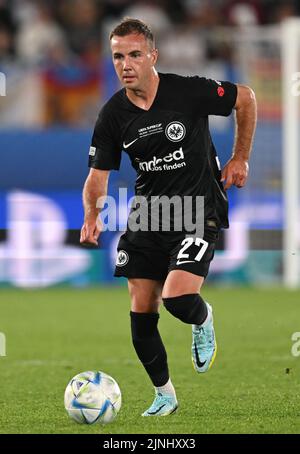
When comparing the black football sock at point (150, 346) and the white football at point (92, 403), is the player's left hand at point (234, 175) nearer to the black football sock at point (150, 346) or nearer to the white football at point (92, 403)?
the black football sock at point (150, 346)

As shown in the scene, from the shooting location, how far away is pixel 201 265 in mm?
6254

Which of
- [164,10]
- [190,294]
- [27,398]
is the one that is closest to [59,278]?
[164,10]

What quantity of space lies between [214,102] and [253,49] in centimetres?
963

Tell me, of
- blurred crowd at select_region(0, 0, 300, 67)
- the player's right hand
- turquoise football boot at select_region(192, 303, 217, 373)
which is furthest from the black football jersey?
blurred crowd at select_region(0, 0, 300, 67)

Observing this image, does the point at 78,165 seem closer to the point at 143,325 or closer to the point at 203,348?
the point at 143,325

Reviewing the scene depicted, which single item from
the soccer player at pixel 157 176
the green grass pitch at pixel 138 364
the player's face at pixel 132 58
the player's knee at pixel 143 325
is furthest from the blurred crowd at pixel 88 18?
the player's knee at pixel 143 325

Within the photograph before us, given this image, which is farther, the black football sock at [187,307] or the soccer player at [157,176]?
the soccer player at [157,176]

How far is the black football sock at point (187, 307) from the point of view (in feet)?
20.0

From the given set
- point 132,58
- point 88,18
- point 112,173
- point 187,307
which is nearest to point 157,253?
point 187,307

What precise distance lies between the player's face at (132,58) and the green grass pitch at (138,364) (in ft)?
6.14

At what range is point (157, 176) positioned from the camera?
20.8 ft

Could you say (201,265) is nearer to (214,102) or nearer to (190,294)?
(190,294)

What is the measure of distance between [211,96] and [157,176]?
1.87ft

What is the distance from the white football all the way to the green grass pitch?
0.07 meters
